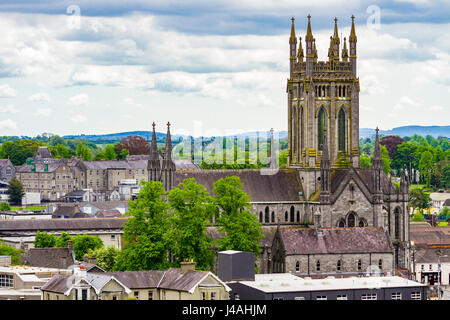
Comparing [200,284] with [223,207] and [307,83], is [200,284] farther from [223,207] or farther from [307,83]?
[307,83]

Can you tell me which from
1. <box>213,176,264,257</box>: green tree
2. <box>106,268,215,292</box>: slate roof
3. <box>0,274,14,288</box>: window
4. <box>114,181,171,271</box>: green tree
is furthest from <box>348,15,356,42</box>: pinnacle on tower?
<box>0,274,14,288</box>: window

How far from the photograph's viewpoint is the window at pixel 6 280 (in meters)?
71.6

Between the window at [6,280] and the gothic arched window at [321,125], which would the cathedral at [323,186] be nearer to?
the gothic arched window at [321,125]

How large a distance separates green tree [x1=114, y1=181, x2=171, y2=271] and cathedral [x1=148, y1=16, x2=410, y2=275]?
367 inches

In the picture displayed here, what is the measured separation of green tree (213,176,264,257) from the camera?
92.1 metres

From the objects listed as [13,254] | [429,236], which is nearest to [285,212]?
[13,254]

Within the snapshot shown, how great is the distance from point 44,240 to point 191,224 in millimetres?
28155

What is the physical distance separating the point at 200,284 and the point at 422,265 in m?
63.8

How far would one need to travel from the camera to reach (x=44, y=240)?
11362cm

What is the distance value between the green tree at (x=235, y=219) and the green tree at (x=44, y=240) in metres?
22.9

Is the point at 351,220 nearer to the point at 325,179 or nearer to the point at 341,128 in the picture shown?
the point at 325,179

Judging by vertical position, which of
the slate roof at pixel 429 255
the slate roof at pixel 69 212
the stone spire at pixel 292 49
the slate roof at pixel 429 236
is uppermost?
the stone spire at pixel 292 49

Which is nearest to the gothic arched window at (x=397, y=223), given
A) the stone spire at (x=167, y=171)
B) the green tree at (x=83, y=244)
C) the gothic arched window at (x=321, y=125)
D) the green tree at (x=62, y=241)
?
the gothic arched window at (x=321, y=125)
